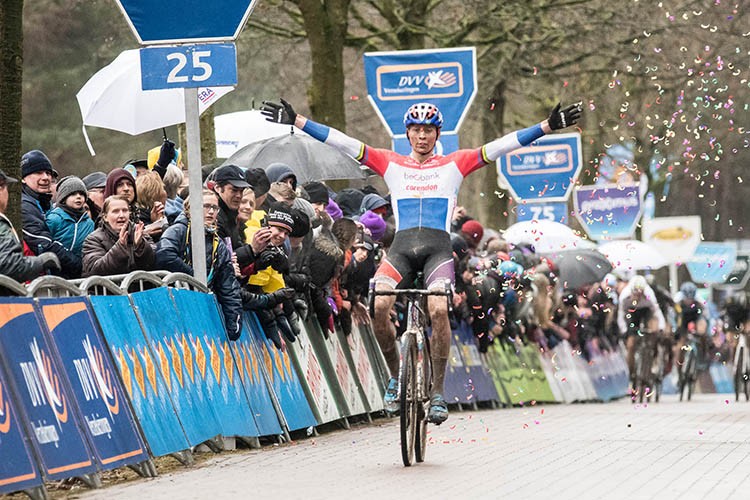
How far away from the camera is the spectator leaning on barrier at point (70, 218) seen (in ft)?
40.7

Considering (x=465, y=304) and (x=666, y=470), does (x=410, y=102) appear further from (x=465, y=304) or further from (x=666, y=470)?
(x=666, y=470)

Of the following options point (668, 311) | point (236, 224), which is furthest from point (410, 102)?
point (668, 311)

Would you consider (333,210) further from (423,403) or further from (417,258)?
(423,403)

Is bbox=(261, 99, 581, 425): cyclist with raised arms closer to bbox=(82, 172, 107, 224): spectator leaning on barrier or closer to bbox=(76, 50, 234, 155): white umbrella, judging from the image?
bbox=(82, 172, 107, 224): spectator leaning on barrier

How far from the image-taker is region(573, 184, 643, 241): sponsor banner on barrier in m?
29.5

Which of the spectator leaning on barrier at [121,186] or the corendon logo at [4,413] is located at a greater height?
the spectator leaning on barrier at [121,186]

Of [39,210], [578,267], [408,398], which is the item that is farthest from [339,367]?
[578,267]

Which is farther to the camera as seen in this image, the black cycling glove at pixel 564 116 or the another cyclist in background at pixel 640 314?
the another cyclist in background at pixel 640 314

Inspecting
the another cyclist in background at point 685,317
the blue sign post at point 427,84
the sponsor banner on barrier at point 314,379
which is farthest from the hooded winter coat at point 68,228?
the another cyclist in background at point 685,317

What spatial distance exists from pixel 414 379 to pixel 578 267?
53.5 ft

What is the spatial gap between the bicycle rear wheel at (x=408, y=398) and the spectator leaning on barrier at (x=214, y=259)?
2.05 meters

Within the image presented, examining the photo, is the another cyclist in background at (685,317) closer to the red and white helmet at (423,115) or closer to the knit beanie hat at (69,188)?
the red and white helmet at (423,115)

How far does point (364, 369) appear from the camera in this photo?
17.8 m

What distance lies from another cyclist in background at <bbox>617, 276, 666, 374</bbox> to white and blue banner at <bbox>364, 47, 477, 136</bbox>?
10309 mm
